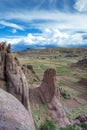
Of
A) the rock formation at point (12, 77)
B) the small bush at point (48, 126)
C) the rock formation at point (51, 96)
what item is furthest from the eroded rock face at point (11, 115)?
the rock formation at point (51, 96)

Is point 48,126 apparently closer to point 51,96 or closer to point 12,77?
point 12,77

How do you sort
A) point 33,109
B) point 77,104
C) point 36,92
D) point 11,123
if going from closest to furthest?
point 11,123, point 33,109, point 36,92, point 77,104

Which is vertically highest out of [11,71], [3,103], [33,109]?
[11,71]

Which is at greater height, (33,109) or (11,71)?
(11,71)

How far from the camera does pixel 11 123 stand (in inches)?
525

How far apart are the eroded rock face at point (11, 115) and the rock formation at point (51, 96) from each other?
9849 millimetres

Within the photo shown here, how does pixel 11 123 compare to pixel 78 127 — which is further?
pixel 78 127

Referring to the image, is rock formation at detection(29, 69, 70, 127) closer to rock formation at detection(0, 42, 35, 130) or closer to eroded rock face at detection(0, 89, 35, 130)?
rock formation at detection(0, 42, 35, 130)

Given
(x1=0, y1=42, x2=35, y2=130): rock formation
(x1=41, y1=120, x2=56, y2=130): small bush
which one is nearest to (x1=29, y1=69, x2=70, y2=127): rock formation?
(x1=41, y1=120, x2=56, y2=130): small bush

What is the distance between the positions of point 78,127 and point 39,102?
493 cm

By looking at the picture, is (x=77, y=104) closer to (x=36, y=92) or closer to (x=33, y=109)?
(x=36, y=92)

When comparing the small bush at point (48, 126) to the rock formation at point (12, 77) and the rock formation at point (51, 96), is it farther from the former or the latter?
the rock formation at point (51, 96)

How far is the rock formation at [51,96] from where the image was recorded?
24.9 metres

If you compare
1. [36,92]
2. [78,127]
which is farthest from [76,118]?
[36,92]
